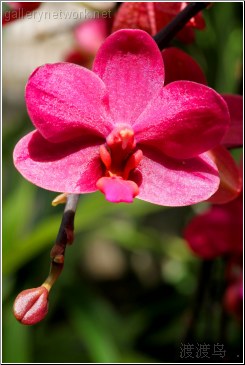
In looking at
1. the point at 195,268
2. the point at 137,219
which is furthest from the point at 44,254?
the point at 137,219

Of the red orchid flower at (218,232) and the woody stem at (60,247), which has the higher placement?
the woody stem at (60,247)

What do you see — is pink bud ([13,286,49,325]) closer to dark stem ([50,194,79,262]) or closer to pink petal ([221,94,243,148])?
dark stem ([50,194,79,262])

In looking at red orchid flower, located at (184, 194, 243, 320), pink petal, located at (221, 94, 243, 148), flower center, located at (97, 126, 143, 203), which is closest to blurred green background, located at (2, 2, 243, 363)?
red orchid flower, located at (184, 194, 243, 320)

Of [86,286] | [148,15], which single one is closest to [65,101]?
[148,15]

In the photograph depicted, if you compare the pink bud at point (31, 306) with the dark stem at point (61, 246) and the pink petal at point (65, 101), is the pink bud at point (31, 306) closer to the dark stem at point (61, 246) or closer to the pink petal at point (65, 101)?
the dark stem at point (61, 246)

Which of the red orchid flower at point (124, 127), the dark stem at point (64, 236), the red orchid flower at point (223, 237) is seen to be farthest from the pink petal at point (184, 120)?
the red orchid flower at point (223, 237)

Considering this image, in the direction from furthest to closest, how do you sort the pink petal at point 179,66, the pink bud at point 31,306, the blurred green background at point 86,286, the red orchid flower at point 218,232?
the blurred green background at point 86,286 → the red orchid flower at point 218,232 → the pink petal at point 179,66 → the pink bud at point 31,306
